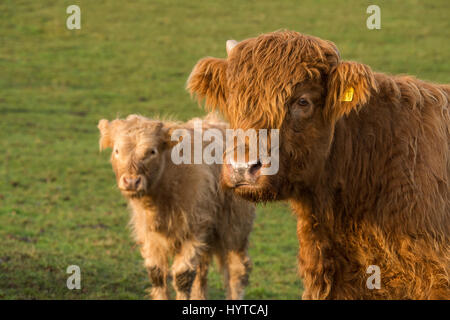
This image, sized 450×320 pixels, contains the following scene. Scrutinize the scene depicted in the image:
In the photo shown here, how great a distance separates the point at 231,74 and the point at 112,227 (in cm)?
898

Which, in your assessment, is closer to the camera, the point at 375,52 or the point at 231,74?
the point at 231,74

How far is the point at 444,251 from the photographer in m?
4.61

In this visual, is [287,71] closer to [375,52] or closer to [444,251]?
[444,251]

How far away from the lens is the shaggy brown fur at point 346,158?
4.53 m

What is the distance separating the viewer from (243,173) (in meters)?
4.30

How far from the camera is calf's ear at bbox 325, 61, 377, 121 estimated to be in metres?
4.51

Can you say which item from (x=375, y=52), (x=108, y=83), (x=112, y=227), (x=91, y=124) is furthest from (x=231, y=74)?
(x=375, y=52)

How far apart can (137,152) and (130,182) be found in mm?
419

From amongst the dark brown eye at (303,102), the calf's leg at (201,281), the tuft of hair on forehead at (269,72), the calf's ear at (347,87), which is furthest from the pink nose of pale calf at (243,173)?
the calf's leg at (201,281)

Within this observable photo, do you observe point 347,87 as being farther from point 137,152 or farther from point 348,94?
point 137,152

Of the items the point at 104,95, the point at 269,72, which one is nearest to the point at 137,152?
the point at 269,72

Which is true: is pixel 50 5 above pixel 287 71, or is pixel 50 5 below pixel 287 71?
above

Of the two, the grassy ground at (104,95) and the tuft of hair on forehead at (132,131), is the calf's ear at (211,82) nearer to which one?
the grassy ground at (104,95)

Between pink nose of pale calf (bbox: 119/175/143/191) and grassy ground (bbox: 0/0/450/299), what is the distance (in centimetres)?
167
